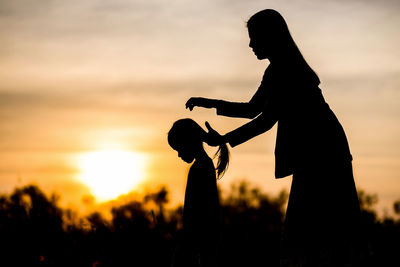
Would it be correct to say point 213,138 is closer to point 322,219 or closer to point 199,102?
point 199,102

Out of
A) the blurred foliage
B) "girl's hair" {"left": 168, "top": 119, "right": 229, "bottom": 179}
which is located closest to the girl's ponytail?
"girl's hair" {"left": 168, "top": 119, "right": 229, "bottom": 179}

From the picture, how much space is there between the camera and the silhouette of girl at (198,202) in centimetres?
583

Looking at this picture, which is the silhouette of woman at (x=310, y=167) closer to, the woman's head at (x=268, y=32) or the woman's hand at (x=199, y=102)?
the woman's head at (x=268, y=32)

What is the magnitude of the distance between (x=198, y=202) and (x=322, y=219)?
132 cm

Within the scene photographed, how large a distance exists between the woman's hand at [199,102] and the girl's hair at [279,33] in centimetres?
69

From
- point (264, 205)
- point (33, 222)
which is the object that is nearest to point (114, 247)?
point (33, 222)

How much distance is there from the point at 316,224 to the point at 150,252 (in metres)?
4.32

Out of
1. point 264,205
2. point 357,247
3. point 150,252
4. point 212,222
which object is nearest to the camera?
point 357,247

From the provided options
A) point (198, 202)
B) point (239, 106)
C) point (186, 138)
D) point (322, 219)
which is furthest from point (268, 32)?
point (198, 202)

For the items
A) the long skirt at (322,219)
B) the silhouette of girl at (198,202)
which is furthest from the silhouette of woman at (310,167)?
the silhouette of girl at (198,202)

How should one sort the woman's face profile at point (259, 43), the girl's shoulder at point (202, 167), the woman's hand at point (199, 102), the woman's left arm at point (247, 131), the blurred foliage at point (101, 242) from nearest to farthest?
1. the woman's left arm at point (247, 131)
2. the woman's face profile at point (259, 43)
3. the woman's hand at point (199, 102)
4. the girl's shoulder at point (202, 167)
5. the blurred foliage at point (101, 242)

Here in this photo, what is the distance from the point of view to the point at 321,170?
193 inches

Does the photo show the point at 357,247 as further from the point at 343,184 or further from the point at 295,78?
the point at 295,78

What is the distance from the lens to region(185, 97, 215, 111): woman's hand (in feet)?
17.5
